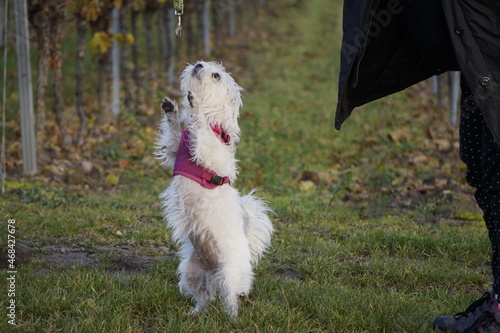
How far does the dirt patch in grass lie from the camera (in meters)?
4.06

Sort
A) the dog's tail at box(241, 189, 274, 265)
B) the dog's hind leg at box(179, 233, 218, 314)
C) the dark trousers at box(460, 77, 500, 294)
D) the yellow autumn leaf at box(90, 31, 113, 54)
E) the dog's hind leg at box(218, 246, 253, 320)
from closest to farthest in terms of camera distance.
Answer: the dark trousers at box(460, 77, 500, 294) → the dog's hind leg at box(218, 246, 253, 320) → the dog's hind leg at box(179, 233, 218, 314) → the dog's tail at box(241, 189, 274, 265) → the yellow autumn leaf at box(90, 31, 113, 54)

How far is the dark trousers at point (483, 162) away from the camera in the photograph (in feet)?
9.28

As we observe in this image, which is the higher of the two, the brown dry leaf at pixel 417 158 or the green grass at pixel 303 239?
the brown dry leaf at pixel 417 158

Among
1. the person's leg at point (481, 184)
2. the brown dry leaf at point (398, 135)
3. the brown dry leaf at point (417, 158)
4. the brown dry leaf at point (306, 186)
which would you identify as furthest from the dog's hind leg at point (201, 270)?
the brown dry leaf at point (398, 135)

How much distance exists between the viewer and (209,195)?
11.6ft

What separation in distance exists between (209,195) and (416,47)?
143cm

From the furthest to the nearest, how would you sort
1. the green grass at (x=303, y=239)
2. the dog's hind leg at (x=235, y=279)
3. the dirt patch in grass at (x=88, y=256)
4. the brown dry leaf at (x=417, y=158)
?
the brown dry leaf at (x=417, y=158) < the dirt patch in grass at (x=88, y=256) < the dog's hind leg at (x=235, y=279) < the green grass at (x=303, y=239)

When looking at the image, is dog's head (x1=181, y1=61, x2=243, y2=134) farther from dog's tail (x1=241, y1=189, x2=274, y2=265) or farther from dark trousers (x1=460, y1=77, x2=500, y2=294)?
dark trousers (x1=460, y1=77, x2=500, y2=294)

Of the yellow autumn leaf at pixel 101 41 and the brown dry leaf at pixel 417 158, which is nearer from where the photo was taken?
the brown dry leaf at pixel 417 158

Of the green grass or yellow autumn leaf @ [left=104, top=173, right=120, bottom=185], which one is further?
yellow autumn leaf @ [left=104, top=173, right=120, bottom=185]

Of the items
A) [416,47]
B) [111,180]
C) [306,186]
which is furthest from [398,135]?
[416,47]

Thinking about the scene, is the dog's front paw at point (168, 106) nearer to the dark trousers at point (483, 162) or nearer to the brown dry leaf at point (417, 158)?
the dark trousers at point (483, 162)

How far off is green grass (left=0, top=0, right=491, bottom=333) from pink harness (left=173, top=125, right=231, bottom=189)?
2.19 feet

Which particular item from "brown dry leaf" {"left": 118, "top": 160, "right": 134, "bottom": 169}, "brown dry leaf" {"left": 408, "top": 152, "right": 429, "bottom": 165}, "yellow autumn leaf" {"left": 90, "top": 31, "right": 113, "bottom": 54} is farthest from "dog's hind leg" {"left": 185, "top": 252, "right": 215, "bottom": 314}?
"yellow autumn leaf" {"left": 90, "top": 31, "right": 113, "bottom": 54}
